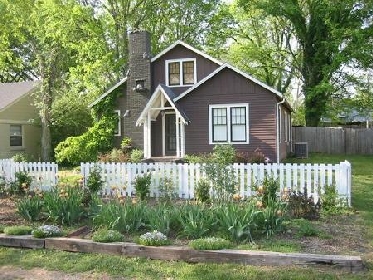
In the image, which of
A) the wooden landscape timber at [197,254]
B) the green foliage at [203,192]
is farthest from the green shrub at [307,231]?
the green foliage at [203,192]

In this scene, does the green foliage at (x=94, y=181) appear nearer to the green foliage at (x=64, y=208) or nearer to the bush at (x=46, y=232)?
the green foliage at (x=64, y=208)

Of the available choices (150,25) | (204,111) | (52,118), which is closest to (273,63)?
(150,25)

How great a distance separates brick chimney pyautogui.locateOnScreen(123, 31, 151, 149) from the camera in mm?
22250

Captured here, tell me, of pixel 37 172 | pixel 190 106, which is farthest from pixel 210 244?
pixel 190 106

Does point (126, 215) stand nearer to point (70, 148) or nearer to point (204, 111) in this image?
point (204, 111)

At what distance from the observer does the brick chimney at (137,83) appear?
2225 cm

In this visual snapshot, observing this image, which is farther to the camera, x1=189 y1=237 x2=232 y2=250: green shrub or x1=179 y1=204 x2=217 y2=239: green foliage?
x1=179 y1=204 x2=217 y2=239: green foliage

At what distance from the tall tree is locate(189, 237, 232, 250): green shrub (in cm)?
Answer: 2386

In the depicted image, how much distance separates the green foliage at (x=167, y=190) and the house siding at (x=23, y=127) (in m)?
17.3

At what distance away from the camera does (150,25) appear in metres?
31.3

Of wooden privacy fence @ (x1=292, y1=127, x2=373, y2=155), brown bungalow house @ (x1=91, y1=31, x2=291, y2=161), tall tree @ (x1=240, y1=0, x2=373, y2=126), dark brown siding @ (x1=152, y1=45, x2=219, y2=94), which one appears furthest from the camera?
wooden privacy fence @ (x1=292, y1=127, x2=373, y2=155)

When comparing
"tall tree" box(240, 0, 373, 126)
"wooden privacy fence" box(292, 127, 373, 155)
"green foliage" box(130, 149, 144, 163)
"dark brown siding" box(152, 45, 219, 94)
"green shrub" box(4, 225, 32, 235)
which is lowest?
"green shrub" box(4, 225, 32, 235)

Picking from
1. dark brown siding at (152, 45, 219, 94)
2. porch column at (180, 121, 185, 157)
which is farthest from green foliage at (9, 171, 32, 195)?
dark brown siding at (152, 45, 219, 94)

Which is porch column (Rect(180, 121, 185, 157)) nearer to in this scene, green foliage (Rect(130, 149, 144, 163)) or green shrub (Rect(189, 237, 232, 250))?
green foliage (Rect(130, 149, 144, 163))
